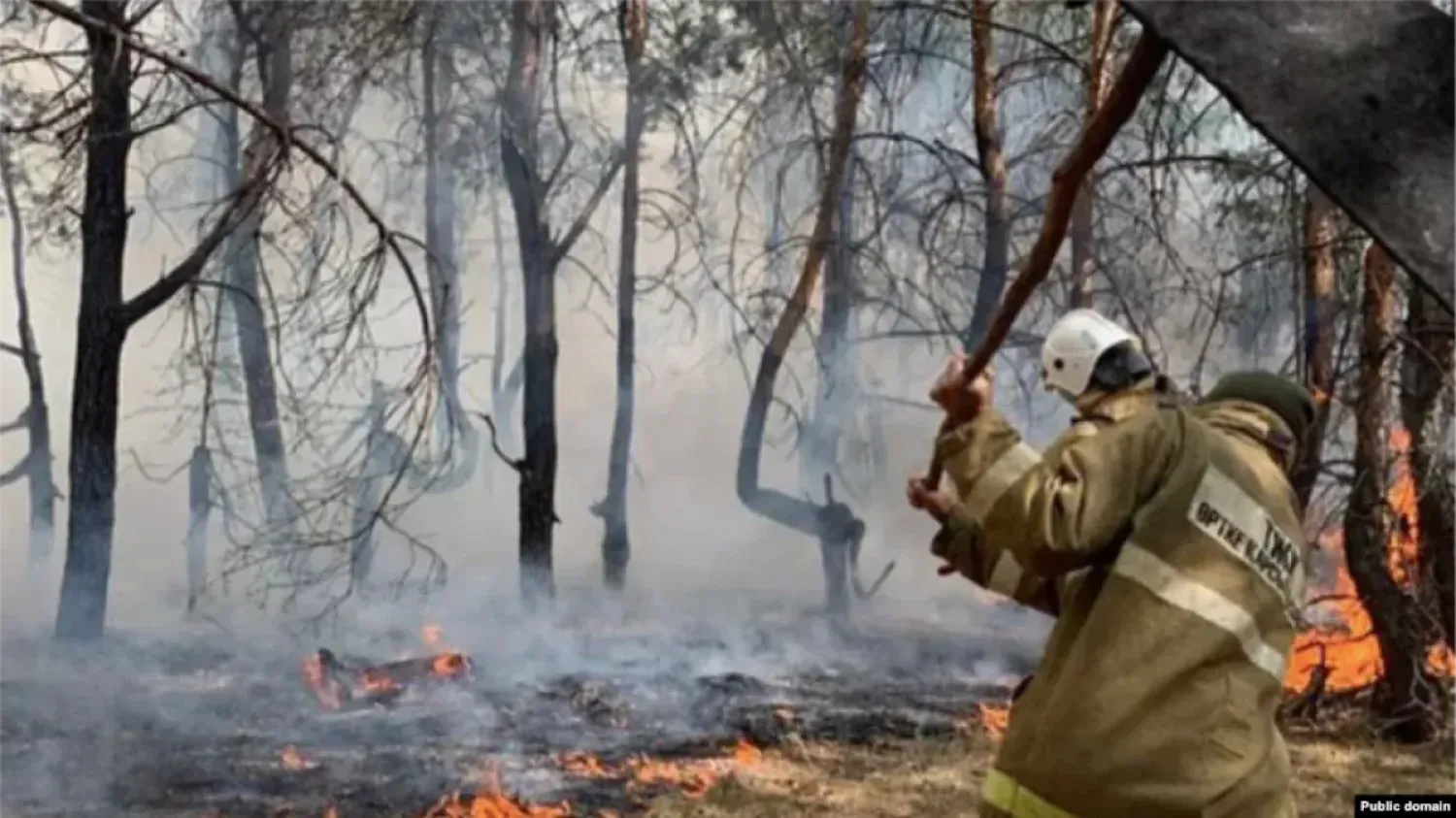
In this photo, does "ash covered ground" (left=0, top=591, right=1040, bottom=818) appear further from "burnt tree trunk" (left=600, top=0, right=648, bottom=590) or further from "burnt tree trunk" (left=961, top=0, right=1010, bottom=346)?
"burnt tree trunk" (left=961, top=0, right=1010, bottom=346)

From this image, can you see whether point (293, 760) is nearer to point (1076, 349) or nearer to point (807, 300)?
point (1076, 349)

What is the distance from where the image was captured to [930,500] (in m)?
3.12

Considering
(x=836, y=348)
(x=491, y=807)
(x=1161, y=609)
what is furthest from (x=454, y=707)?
(x=836, y=348)

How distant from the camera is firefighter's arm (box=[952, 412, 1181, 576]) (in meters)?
2.79

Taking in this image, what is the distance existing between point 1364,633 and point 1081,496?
22.5 ft

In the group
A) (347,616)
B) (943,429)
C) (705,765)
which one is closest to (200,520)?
(347,616)

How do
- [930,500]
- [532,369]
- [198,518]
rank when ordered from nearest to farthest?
[930,500], [532,369], [198,518]

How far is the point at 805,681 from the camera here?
10.4 m

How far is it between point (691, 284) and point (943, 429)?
17960 millimetres

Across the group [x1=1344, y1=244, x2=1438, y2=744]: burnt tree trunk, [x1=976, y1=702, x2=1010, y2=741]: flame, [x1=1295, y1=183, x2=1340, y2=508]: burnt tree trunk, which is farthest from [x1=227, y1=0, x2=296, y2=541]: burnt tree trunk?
[x1=1344, y1=244, x2=1438, y2=744]: burnt tree trunk

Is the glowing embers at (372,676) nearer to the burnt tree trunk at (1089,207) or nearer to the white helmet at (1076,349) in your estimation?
the burnt tree trunk at (1089,207)

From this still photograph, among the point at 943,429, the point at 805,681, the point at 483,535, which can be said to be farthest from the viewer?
the point at 483,535

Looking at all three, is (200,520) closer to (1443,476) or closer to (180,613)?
(180,613)

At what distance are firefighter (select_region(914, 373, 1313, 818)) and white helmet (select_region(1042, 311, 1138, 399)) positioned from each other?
1.19 feet
